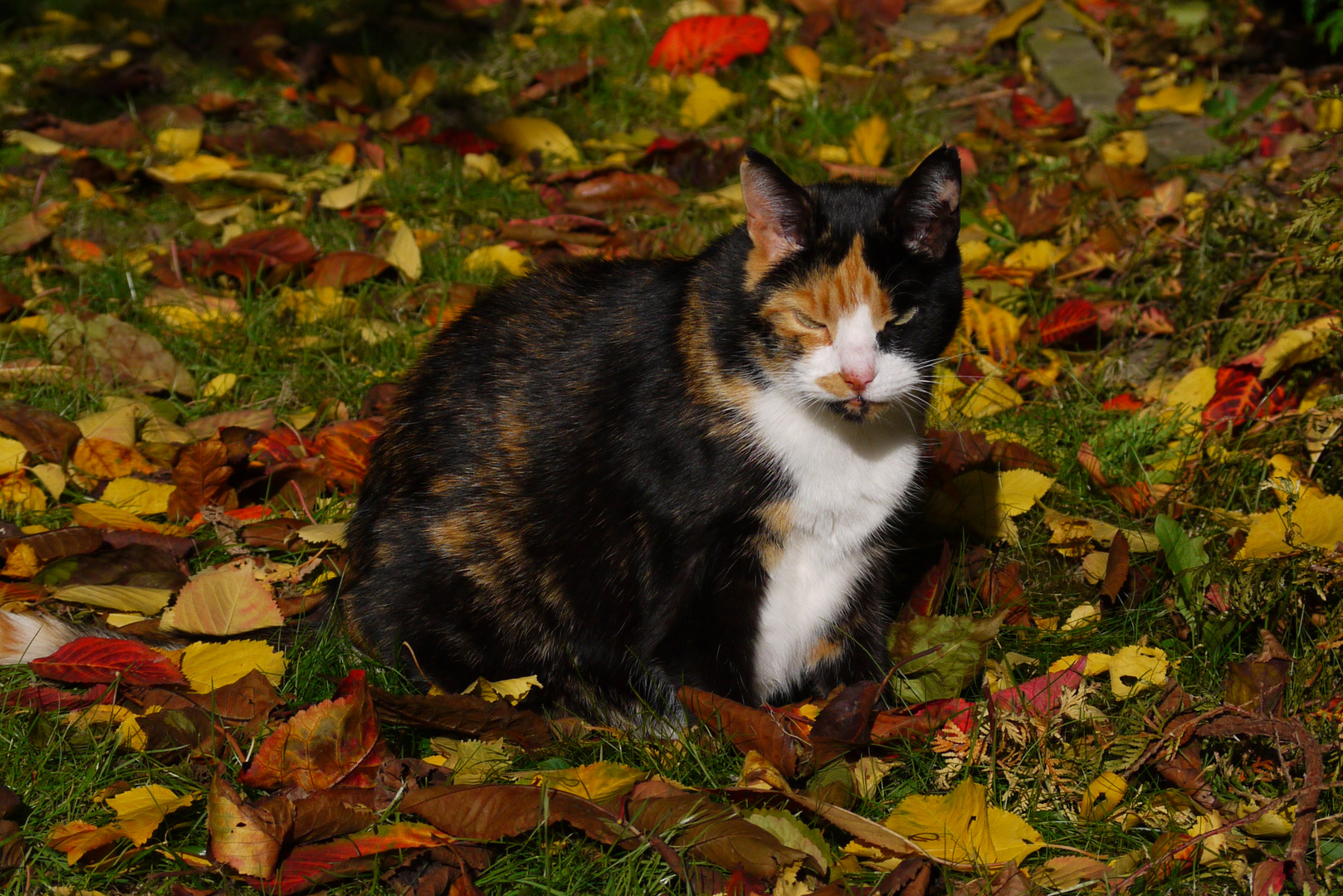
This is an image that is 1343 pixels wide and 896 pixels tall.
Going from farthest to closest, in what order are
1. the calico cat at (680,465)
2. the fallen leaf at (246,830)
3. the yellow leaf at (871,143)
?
the yellow leaf at (871,143), the calico cat at (680,465), the fallen leaf at (246,830)

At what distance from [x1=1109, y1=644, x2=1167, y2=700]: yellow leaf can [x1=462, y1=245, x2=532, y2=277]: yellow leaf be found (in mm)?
2344

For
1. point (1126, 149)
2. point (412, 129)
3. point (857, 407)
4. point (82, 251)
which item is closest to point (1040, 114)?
point (1126, 149)

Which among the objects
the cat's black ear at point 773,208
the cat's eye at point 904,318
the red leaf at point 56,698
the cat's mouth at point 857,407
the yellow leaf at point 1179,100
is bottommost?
the red leaf at point 56,698

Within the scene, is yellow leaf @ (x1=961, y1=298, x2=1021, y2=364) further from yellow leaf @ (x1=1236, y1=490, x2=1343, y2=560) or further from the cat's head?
Answer: the cat's head

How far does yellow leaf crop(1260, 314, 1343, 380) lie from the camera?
3.24 metres

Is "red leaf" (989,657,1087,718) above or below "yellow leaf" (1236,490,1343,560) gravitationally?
below

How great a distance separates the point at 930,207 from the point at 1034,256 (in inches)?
68.9

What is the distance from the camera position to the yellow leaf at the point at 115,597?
286cm

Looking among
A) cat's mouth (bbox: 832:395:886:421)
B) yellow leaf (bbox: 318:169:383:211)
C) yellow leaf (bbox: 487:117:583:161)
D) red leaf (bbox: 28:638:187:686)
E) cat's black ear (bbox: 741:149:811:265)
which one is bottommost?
red leaf (bbox: 28:638:187:686)

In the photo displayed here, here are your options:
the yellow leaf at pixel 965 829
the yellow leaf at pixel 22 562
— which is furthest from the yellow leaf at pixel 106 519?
the yellow leaf at pixel 965 829

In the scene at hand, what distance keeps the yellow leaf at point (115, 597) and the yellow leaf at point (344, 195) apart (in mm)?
1997

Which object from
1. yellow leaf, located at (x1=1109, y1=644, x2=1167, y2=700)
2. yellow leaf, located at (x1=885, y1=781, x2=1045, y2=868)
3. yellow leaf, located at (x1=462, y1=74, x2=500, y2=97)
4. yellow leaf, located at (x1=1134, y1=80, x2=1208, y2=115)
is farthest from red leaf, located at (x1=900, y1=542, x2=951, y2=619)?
yellow leaf, located at (x1=462, y1=74, x2=500, y2=97)

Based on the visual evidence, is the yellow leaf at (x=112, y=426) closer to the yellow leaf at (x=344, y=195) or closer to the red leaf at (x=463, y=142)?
the yellow leaf at (x=344, y=195)

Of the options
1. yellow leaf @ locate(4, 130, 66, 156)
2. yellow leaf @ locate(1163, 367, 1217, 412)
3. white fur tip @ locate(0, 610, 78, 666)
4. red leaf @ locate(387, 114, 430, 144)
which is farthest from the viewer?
red leaf @ locate(387, 114, 430, 144)
